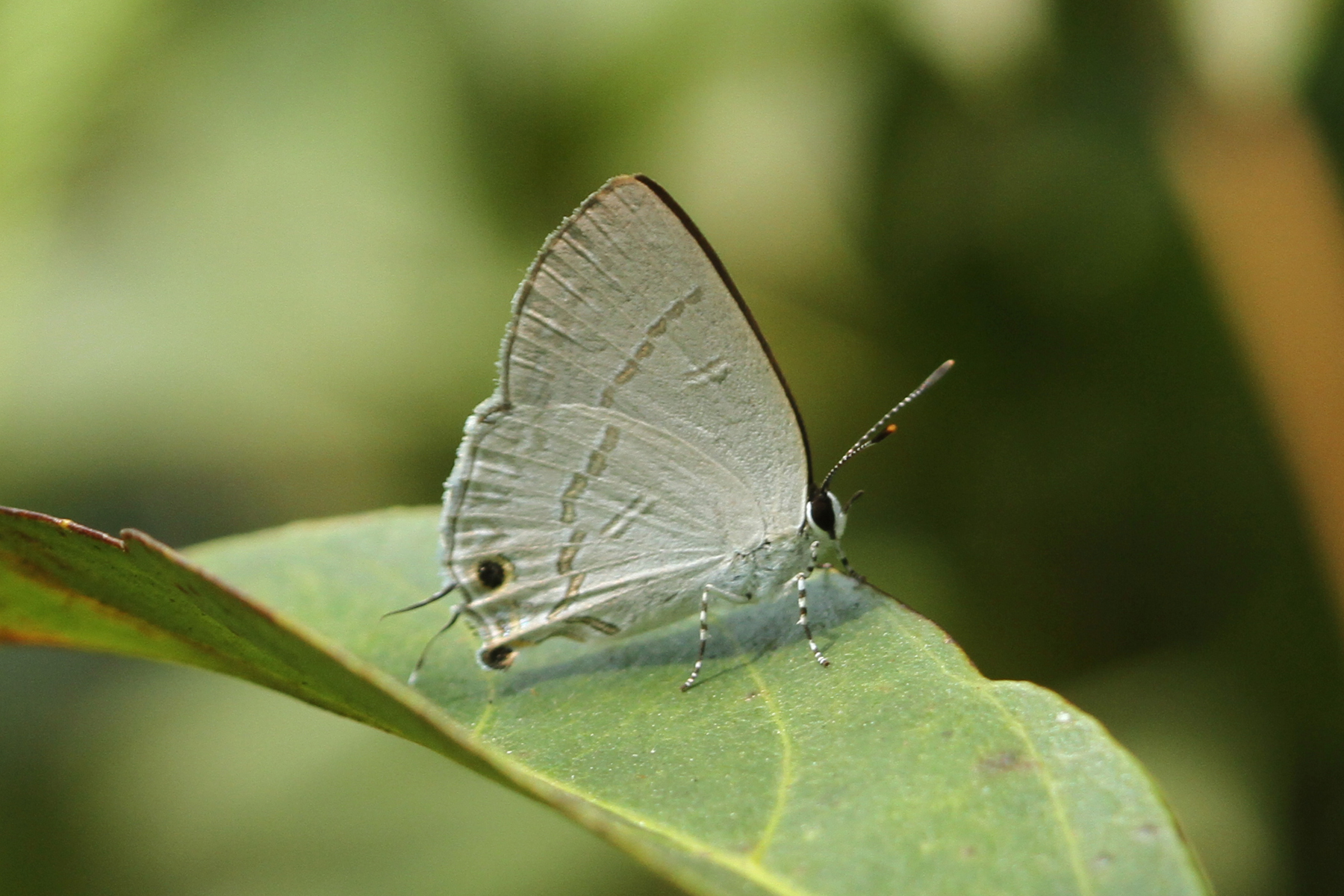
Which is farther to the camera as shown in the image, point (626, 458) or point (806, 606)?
point (626, 458)

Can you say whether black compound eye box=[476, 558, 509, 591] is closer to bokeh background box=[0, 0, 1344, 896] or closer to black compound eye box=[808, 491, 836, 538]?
black compound eye box=[808, 491, 836, 538]

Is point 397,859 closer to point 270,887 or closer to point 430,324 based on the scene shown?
point 270,887

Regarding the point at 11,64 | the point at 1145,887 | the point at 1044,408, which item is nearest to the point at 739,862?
the point at 1145,887

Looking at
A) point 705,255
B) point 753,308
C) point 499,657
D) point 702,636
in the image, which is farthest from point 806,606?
point 753,308

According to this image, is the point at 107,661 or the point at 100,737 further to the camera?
the point at 107,661

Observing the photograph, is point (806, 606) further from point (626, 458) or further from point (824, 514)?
point (626, 458)

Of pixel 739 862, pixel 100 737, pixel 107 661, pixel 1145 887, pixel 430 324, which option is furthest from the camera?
pixel 430 324

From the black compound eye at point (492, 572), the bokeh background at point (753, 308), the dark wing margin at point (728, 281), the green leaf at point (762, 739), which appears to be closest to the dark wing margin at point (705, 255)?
the dark wing margin at point (728, 281)

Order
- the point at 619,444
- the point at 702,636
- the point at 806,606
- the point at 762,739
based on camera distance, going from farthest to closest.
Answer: the point at 619,444 < the point at 806,606 < the point at 702,636 < the point at 762,739
